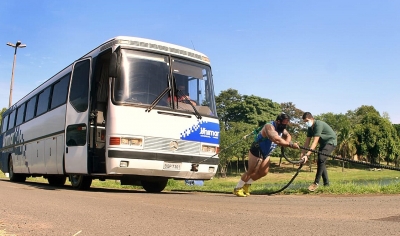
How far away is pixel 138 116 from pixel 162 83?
1.04 meters

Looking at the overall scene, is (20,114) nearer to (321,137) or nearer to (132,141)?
(132,141)

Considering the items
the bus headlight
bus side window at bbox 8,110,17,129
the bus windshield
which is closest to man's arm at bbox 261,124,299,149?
the bus windshield

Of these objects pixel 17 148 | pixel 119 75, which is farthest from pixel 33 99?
pixel 119 75

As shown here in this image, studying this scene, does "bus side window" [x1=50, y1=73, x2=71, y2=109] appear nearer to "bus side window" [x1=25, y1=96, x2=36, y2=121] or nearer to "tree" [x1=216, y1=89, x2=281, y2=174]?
"bus side window" [x1=25, y1=96, x2=36, y2=121]

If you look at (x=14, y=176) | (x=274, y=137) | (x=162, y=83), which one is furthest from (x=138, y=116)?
(x=14, y=176)

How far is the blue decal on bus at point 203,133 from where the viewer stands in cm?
969

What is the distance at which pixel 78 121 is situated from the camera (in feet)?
34.0

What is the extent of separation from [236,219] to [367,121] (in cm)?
7169

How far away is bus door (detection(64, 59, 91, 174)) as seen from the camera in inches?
395

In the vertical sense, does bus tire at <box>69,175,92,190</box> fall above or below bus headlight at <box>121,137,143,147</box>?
below

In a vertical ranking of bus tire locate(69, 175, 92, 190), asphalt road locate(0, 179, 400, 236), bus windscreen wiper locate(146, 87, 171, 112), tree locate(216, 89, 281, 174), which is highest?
tree locate(216, 89, 281, 174)

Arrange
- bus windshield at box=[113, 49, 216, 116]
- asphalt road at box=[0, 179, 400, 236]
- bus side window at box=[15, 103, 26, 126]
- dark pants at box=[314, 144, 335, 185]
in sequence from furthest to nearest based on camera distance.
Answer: bus side window at box=[15, 103, 26, 126] → dark pants at box=[314, 144, 335, 185] → bus windshield at box=[113, 49, 216, 116] → asphalt road at box=[0, 179, 400, 236]

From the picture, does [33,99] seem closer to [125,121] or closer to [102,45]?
[102,45]

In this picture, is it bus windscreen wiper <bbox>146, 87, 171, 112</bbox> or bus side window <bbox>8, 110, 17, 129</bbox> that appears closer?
bus windscreen wiper <bbox>146, 87, 171, 112</bbox>
